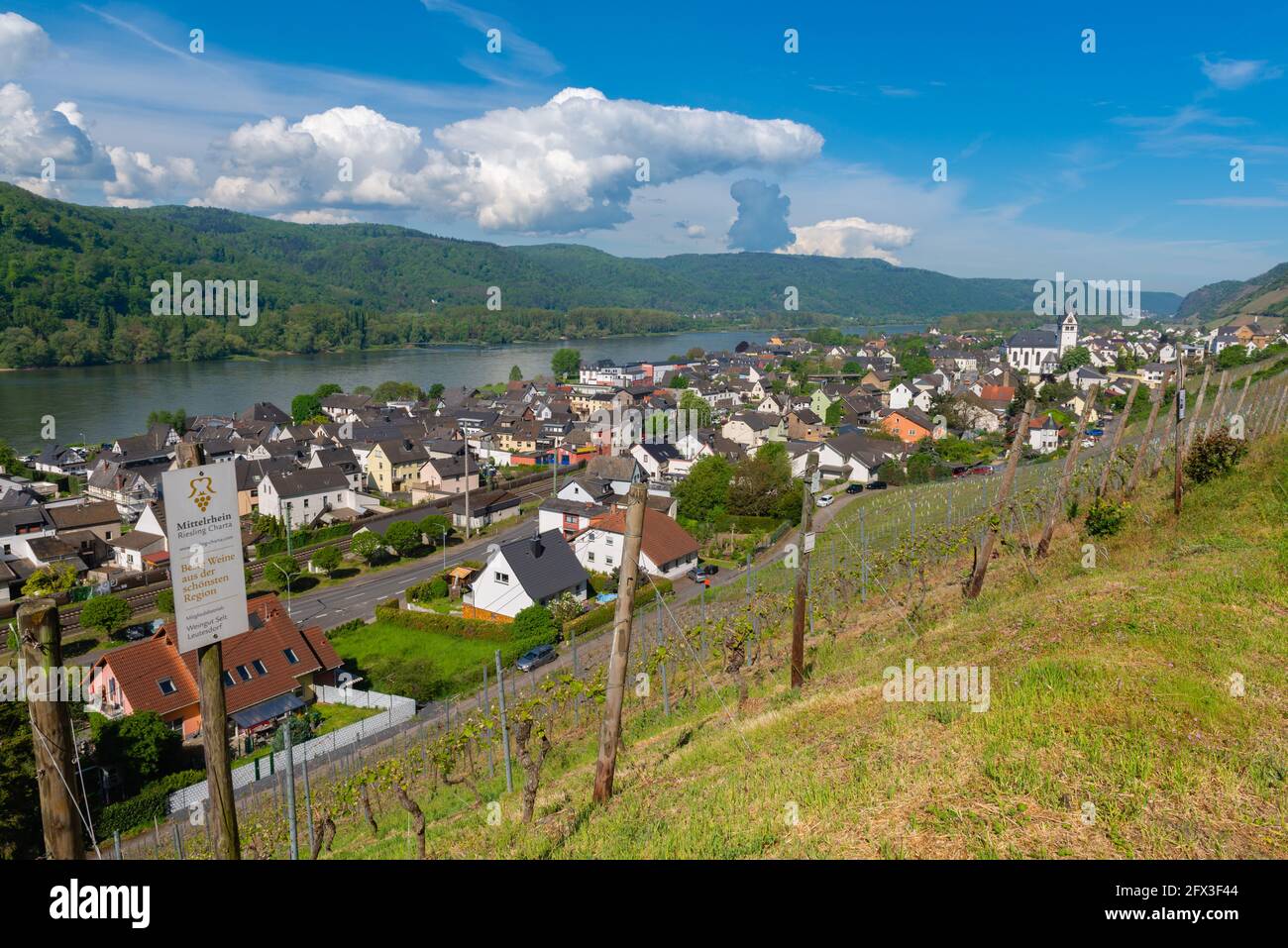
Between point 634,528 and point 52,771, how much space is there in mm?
3754

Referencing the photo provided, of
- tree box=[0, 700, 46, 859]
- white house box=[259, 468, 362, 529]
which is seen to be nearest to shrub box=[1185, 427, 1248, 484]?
tree box=[0, 700, 46, 859]

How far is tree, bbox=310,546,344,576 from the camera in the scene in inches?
1129

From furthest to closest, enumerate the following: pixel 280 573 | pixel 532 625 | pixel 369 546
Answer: pixel 369 546, pixel 280 573, pixel 532 625

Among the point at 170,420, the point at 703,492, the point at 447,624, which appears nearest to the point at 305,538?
the point at 447,624

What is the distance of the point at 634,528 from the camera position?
6031 millimetres

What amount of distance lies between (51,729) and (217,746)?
0.68 m

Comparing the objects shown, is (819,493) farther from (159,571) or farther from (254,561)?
(159,571)

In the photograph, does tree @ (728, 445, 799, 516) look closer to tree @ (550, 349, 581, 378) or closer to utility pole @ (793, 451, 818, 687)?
utility pole @ (793, 451, 818, 687)

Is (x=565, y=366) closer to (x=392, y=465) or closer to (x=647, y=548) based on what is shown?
(x=392, y=465)

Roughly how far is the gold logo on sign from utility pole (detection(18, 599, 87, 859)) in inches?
33.6

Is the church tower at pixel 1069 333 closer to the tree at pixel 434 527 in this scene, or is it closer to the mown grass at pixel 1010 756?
the tree at pixel 434 527

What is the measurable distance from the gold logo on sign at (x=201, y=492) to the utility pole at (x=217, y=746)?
0.31 meters

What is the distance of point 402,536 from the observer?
29.5 m
